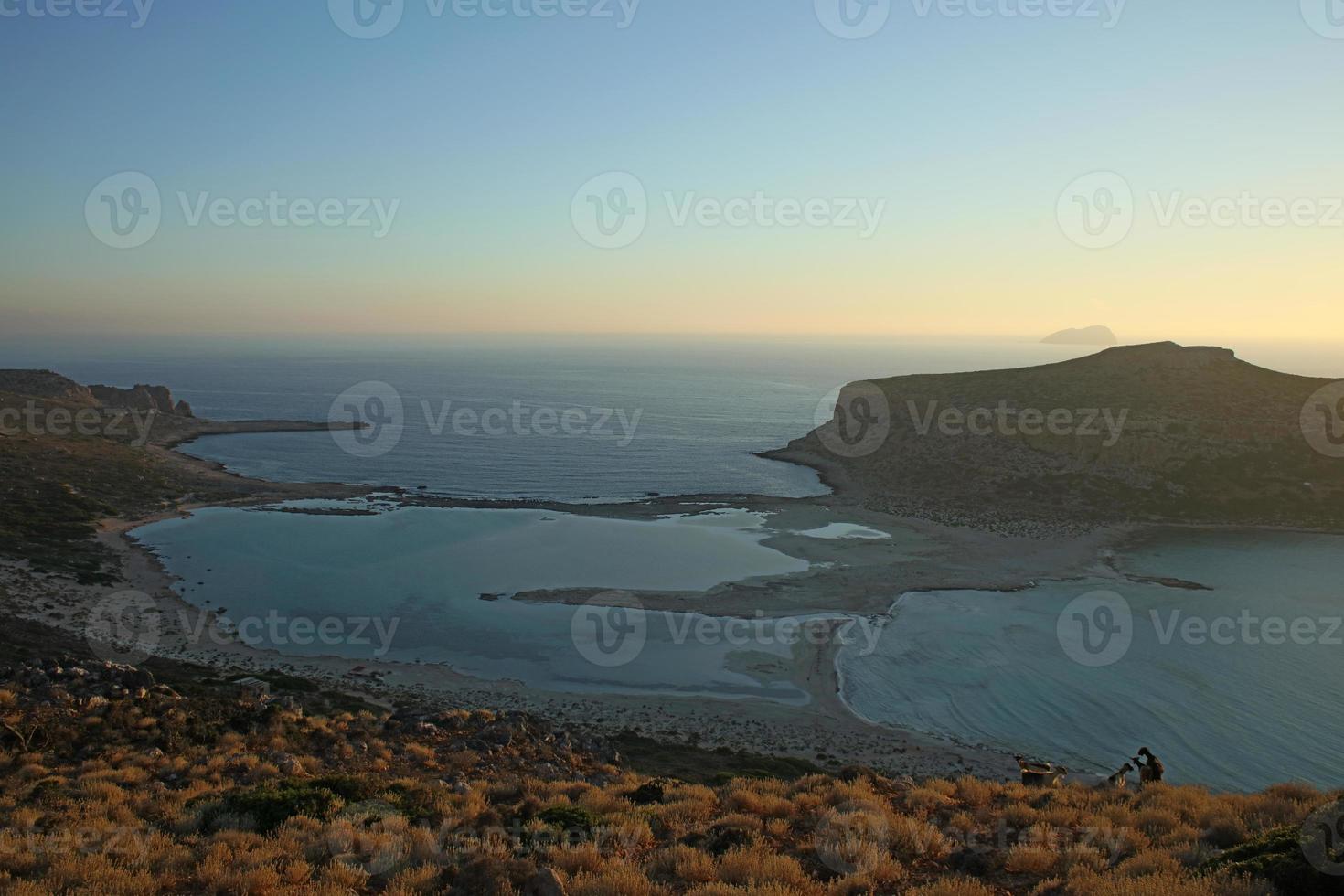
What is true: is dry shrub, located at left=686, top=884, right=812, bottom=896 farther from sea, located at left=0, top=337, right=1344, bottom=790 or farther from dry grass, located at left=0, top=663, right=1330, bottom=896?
sea, located at left=0, top=337, right=1344, bottom=790

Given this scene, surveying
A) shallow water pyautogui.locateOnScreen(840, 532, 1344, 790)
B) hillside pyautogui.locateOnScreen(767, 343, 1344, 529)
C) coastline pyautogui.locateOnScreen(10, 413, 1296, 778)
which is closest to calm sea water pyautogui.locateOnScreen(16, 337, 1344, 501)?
coastline pyautogui.locateOnScreen(10, 413, 1296, 778)

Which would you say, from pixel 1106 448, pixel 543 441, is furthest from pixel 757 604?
pixel 543 441

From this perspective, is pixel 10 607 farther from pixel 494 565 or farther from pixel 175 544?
pixel 494 565

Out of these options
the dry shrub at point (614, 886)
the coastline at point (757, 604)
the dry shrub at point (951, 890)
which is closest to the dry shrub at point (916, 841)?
the dry shrub at point (951, 890)

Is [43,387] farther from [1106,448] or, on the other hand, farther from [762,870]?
[1106,448]

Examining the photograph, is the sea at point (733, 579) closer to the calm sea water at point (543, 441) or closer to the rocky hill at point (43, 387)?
the calm sea water at point (543, 441)

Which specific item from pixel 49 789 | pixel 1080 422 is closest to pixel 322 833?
pixel 49 789
